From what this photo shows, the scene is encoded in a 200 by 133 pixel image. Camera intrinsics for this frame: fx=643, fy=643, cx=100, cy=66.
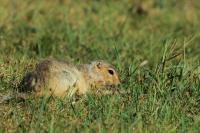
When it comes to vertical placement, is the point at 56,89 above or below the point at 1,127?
above

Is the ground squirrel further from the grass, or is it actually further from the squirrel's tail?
the grass

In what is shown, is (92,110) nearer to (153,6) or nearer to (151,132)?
(151,132)

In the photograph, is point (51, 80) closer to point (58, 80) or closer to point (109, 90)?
point (58, 80)

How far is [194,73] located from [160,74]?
0.53 meters

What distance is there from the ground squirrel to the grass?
0.15 metres

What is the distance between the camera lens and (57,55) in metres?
8.30

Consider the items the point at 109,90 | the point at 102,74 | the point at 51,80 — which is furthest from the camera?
the point at 102,74

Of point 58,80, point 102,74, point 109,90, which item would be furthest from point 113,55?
point 58,80

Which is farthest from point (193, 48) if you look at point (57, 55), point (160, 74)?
point (160, 74)

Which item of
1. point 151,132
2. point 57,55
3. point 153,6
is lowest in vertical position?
point 151,132

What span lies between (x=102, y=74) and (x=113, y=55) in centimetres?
134

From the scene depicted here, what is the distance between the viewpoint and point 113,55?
26.9ft

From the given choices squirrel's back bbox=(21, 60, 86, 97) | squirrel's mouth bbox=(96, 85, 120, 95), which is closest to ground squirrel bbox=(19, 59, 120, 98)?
squirrel's back bbox=(21, 60, 86, 97)

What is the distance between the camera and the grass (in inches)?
211
